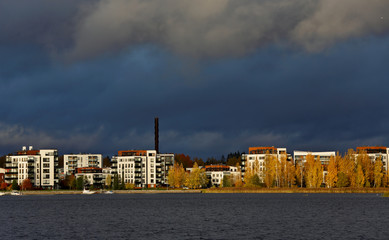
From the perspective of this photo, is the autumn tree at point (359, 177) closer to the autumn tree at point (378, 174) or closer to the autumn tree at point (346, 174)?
the autumn tree at point (346, 174)

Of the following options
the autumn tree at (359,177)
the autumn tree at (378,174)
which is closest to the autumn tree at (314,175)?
the autumn tree at (359,177)

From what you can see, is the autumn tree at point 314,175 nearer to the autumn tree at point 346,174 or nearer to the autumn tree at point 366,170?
the autumn tree at point 346,174

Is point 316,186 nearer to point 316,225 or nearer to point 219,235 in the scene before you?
point 316,225

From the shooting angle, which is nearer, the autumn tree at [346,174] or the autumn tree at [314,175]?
the autumn tree at [346,174]

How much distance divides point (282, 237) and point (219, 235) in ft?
21.3

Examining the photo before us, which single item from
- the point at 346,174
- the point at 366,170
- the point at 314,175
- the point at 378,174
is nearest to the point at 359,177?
the point at 346,174

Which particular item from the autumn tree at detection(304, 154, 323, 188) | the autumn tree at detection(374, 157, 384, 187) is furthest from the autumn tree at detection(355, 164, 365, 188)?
the autumn tree at detection(304, 154, 323, 188)

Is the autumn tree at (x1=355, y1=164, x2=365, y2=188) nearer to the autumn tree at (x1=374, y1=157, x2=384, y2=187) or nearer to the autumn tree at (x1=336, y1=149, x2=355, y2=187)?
the autumn tree at (x1=336, y1=149, x2=355, y2=187)

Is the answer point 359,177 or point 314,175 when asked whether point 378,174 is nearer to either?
point 359,177

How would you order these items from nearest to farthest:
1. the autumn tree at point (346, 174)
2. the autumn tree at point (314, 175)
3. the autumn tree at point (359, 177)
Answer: the autumn tree at point (359, 177), the autumn tree at point (346, 174), the autumn tree at point (314, 175)

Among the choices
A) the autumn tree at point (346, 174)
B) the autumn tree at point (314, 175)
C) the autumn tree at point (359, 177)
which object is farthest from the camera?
the autumn tree at point (314, 175)

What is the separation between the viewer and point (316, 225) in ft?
234

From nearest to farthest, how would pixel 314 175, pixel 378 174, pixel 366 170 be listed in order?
pixel 378 174 < pixel 314 175 < pixel 366 170

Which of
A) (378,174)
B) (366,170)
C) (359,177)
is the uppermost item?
(366,170)
